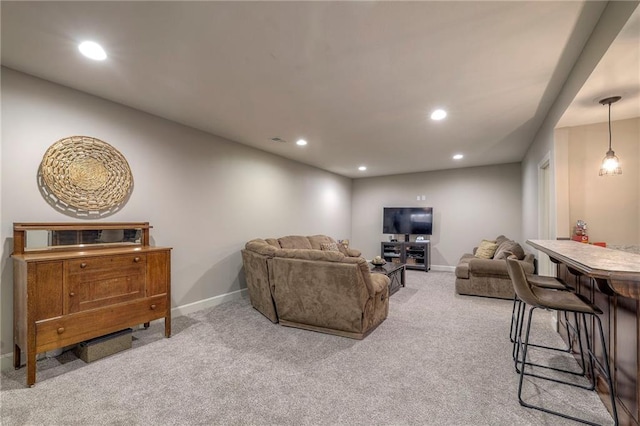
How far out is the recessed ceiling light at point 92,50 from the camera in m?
2.09

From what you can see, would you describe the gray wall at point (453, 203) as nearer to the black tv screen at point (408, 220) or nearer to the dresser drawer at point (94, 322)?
the black tv screen at point (408, 220)

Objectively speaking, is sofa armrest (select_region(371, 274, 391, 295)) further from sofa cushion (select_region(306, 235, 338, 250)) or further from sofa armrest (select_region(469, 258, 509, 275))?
sofa cushion (select_region(306, 235, 338, 250))

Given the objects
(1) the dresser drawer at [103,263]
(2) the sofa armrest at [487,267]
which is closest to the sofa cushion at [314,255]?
(1) the dresser drawer at [103,263]

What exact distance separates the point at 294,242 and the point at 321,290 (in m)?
2.41

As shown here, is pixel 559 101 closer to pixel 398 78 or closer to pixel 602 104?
pixel 602 104

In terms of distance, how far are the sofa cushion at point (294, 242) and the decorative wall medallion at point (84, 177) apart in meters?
2.51

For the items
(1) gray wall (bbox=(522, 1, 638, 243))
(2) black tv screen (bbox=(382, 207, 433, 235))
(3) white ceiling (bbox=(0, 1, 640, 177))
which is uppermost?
(3) white ceiling (bbox=(0, 1, 640, 177))

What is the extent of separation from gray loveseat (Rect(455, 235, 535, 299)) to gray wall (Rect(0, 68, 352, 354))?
3.21 m

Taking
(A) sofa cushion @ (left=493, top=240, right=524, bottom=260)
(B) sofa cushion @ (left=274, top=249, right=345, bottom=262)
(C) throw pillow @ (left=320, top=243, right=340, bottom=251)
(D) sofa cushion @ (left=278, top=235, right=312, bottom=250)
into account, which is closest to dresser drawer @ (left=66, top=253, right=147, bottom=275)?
(B) sofa cushion @ (left=274, top=249, right=345, bottom=262)

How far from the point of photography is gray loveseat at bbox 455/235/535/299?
443cm

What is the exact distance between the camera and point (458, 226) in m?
6.86

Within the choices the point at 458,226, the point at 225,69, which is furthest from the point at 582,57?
the point at 458,226

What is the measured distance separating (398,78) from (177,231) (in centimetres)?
314

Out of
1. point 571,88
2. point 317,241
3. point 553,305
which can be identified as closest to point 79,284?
point 553,305
